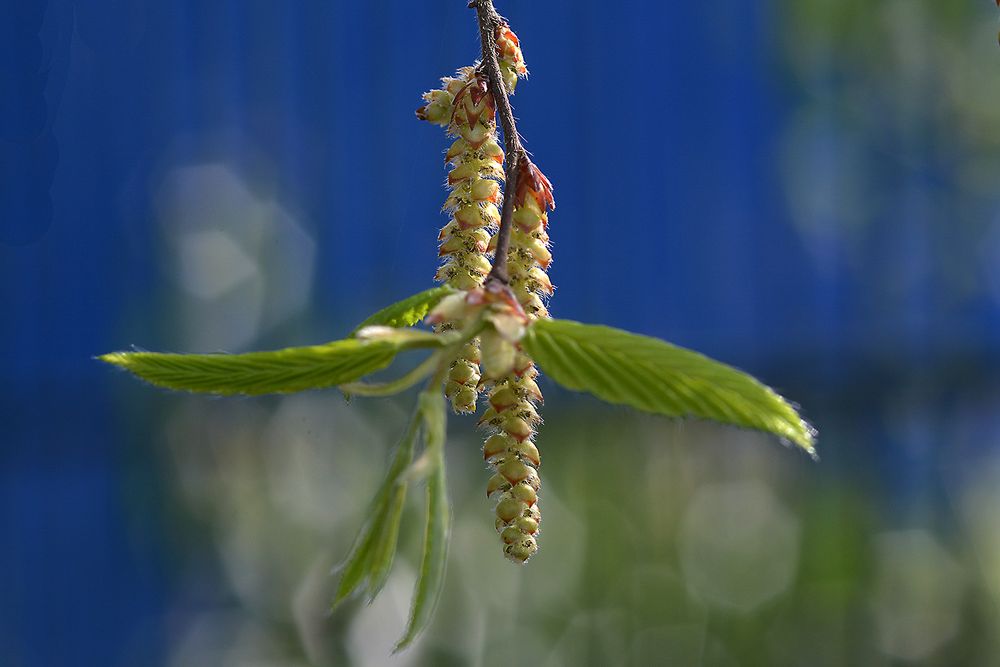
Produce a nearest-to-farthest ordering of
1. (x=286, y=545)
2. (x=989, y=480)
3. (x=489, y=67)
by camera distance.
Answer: (x=489, y=67) → (x=286, y=545) → (x=989, y=480)

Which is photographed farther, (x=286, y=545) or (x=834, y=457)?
(x=834, y=457)

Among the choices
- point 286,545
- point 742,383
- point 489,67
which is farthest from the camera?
point 286,545

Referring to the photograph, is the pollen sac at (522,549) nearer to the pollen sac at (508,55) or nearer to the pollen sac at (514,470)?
the pollen sac at (514,470)

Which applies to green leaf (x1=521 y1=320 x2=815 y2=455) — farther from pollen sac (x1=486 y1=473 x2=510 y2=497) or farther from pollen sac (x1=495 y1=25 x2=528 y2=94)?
pollen sac (x1=495 y1=25 x2=528 y2=94)

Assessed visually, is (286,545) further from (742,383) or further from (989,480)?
(742,383)

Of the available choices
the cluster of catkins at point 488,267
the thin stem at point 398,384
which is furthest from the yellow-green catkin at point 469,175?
the thin stem at point 398,384

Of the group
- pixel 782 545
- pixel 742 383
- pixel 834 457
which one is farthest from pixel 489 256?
pixel 834 457
